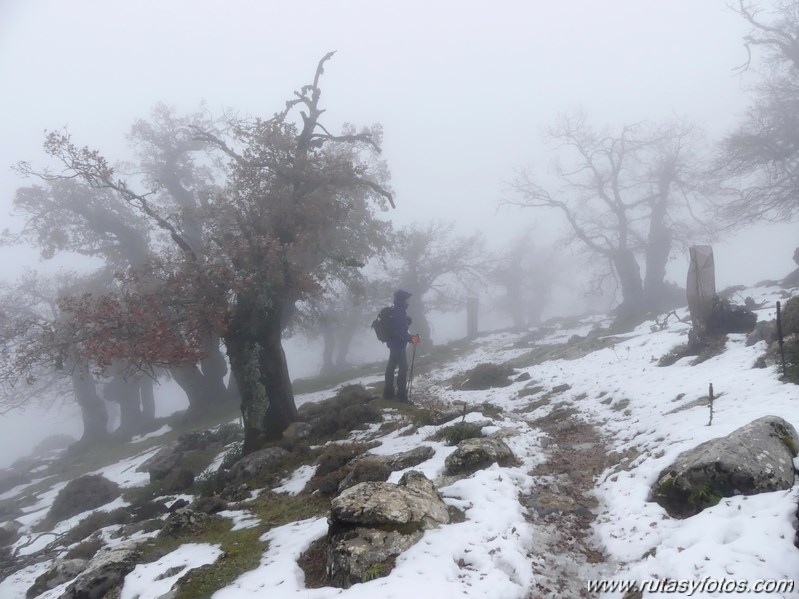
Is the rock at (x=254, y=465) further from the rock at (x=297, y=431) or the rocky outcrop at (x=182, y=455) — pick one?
the rocky outcrop at (x=182, y=455)

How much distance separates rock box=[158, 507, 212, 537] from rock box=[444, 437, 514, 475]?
3.99 metres

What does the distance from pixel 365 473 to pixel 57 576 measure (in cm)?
498

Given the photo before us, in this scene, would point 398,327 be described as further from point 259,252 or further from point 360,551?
point 360,551

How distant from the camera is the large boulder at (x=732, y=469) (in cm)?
518

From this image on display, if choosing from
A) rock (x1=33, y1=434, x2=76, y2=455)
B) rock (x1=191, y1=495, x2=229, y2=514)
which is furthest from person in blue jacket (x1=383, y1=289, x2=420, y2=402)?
rock (x1=33, y1=434, x2=76, y2=455)

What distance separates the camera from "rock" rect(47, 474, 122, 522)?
1285cm

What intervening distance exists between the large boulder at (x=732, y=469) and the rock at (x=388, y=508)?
2756 millimetres

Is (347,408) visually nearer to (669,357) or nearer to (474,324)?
(669,357)

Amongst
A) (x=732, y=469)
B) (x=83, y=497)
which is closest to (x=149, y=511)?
(x=83, y=497)

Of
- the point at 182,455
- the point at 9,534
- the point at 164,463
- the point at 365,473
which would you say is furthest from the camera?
the point at 182,455

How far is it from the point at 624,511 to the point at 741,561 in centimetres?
177

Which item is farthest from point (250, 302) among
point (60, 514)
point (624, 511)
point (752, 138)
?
point (752, 138)

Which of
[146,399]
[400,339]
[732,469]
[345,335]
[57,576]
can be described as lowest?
[146,399]

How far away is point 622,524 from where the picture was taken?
5.74 meters
